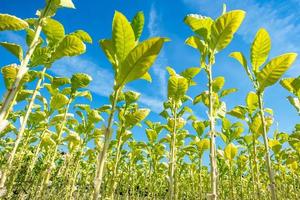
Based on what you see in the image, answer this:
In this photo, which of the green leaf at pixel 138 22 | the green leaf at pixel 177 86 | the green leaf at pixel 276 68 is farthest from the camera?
the green leaf at pixel 177 86

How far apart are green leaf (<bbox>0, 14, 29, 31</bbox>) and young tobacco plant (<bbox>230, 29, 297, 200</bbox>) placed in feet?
11.0

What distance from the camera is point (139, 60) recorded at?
3.02 metres

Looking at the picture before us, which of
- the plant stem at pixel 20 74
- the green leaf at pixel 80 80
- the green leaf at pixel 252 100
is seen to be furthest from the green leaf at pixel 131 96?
the plant stem at pixel 20 74

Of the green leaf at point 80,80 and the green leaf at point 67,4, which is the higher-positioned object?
the green leaf at point 80,80

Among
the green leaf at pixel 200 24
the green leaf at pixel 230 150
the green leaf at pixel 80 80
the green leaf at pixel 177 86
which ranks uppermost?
the green leaf at pixel 80 80

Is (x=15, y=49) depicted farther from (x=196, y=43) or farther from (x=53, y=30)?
(x=196, y=43)

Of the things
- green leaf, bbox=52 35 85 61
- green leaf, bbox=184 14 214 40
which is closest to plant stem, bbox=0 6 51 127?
green leaf, bbox=52 35 85 61

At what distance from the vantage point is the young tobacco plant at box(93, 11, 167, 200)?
9.32 feet

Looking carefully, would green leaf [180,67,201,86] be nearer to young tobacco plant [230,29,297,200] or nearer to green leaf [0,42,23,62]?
young tobacco plant [230,29,297,200]

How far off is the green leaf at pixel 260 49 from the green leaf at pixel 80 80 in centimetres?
392

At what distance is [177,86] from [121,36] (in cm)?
324

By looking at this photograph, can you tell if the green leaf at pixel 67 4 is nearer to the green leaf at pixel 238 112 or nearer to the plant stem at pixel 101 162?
the plant stem at pixel 101 162

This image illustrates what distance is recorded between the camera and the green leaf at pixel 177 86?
20.0 feet

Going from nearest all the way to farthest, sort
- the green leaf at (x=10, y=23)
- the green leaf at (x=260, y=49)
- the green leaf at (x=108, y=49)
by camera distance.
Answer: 1. the green leaf at (x=10, y=23)
2. the green leaf at (x=108, y=49)
3. the green leaf at (x=260, y=49)
